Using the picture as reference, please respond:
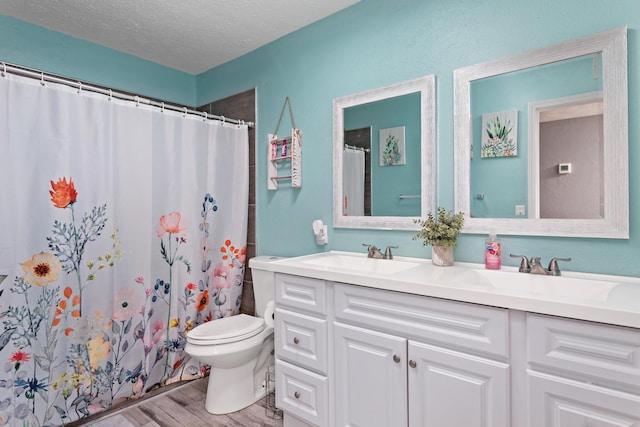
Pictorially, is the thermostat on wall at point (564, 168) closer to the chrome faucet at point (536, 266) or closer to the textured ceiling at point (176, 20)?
the chrome faucet at point (536, 266)

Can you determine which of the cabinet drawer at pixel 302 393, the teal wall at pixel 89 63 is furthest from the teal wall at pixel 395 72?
the cabinet drawer at pixel 302 393

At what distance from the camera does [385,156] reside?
202cm

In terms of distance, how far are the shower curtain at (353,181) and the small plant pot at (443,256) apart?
1.79ft

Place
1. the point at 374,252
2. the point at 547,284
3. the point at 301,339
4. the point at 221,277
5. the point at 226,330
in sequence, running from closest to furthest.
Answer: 1. the point at 547,284
2. the point at 301,339
3. the point at 374,252
4. the point at 226,330
5. the point at 221,277

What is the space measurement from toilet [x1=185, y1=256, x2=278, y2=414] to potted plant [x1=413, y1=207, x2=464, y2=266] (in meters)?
1.09

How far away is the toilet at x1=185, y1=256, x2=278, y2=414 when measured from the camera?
6.50 feet

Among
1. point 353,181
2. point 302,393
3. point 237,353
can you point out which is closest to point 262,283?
point 237,353

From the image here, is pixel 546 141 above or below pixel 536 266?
above

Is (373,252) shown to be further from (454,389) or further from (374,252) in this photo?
(454,389)

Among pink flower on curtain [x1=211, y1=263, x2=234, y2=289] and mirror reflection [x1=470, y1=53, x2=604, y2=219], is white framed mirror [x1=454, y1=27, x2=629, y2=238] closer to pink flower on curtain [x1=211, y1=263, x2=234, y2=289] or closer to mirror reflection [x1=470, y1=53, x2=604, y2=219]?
mirror reflection [x1=470, y1=53, x2=604, y2=219]

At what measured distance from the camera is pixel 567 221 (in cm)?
145

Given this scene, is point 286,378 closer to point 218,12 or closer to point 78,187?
point 78,187

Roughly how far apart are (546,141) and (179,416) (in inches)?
95.2

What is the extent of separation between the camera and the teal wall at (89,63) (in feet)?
7.43
